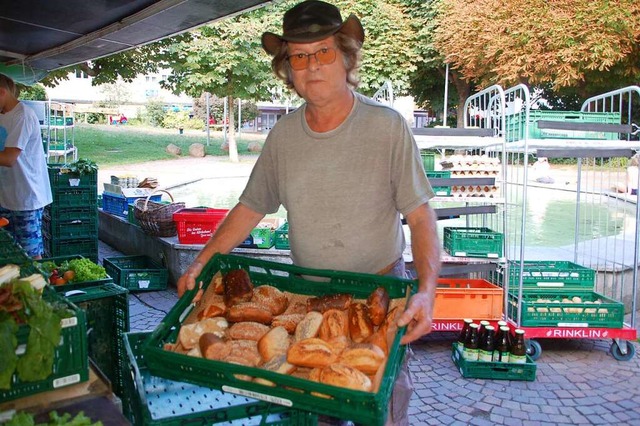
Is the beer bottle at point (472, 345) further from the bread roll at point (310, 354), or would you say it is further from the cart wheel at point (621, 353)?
the bread roll at point (310, 354)

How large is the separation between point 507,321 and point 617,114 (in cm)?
239

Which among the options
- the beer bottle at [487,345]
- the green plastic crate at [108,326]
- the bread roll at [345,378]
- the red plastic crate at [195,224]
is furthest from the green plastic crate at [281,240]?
the bread roll at [345,378]

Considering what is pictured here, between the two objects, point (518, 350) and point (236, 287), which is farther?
point (518, 350)

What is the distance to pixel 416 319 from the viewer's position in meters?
1.89

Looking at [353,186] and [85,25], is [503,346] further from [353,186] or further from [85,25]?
[85,25]

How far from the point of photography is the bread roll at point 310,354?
5.84 feet

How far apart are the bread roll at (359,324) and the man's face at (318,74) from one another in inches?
35.6

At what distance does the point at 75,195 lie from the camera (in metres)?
7.65

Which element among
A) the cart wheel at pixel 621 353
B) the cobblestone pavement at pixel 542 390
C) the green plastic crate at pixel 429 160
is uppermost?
the green plastic crate at pixel 429 160

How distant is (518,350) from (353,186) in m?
3.33

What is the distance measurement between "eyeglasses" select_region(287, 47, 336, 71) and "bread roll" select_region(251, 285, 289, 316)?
3.04 feet

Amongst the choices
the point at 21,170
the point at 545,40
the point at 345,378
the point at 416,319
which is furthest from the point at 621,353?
the point at 545,40

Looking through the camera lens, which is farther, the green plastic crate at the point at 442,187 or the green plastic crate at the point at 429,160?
the green plastic crate at the point at 429,160

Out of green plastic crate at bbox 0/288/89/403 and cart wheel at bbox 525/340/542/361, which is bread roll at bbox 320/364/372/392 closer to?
green plastic crate at bbox 0/288/89/403
